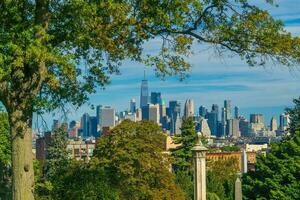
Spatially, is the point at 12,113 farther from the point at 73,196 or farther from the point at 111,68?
the point at 73,196

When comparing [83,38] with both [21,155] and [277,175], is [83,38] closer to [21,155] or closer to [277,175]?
[21,155]

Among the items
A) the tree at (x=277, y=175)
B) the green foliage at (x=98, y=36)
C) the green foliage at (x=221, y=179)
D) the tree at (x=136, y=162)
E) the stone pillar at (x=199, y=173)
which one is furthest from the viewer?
the green foliage at (x=221, y=179)

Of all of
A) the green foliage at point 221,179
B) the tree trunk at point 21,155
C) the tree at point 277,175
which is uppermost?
the tree trunk at point 21,155

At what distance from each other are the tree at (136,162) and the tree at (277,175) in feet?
14.6

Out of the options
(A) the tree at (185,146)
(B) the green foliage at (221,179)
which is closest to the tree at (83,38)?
(B) the green foliage at (221,179)

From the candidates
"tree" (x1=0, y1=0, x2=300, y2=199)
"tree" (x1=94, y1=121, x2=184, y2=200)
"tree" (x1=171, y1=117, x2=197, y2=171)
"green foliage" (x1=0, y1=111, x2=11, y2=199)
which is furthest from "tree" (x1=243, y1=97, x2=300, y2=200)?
"tree" (x1=0, y1=0, x2=300, y2=199)

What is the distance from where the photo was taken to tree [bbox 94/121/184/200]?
41.2 metres

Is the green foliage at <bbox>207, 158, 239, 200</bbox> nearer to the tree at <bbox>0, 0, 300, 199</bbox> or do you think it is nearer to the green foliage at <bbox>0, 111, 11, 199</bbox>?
the green foliage at <bbox>0, 111, 11, 199</bbox>

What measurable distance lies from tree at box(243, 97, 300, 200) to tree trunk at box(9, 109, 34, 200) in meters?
28.7

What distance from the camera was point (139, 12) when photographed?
37.2ft

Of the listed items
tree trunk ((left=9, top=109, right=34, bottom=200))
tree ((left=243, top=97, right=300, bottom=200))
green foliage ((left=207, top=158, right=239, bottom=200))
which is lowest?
green foliage ((left=207, top=158, right=239, bottom=200))

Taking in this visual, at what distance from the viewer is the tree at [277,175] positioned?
39125 mm

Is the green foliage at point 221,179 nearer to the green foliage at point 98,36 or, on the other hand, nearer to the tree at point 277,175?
the tree at point 277,175

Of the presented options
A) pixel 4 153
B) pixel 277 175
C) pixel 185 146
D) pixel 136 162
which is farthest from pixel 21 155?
pixel 185 146
